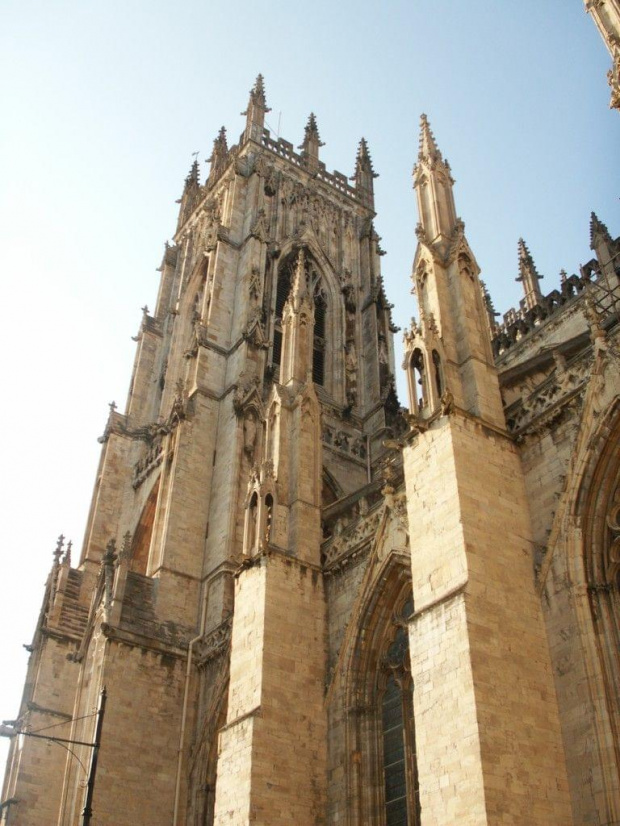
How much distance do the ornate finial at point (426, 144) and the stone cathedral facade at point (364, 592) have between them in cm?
5

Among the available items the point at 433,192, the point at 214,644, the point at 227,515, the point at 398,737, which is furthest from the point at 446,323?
the point at 227,515

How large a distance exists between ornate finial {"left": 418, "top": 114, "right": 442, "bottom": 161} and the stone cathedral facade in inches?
1.9

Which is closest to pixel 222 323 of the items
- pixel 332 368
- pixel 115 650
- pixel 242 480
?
pixel 332 368

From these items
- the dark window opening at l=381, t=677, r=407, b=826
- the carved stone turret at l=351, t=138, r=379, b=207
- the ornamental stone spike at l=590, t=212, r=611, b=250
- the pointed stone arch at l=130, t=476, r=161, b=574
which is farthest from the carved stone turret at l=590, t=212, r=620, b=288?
the carved stone turret at l=351, t=138, r=379, b=207

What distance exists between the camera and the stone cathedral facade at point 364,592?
10.5 m

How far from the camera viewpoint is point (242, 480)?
24.0 meters

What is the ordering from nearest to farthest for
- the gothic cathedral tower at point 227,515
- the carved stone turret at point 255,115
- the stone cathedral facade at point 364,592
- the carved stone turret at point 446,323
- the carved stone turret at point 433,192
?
the stone cathedral facade at point 364,592 → the carved stone turret at point 446,323 → the gothic cathedral tower at point 227,515 → the carved stone turret at point 433,192 → the carved stone turret at point 255,115

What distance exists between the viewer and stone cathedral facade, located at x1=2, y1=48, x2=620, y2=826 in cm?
1046

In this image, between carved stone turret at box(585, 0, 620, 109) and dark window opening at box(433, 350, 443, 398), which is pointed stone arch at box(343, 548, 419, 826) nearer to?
dark window opening at box(433, 350, 443, 398)

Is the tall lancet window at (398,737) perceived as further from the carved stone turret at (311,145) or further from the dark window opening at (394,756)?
the carved stone turret at (311,145)

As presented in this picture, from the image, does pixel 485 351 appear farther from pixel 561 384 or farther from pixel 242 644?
pixel 242 644

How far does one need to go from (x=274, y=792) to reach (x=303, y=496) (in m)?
5.63

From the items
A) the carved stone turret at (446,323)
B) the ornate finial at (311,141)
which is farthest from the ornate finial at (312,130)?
A: the carved stone turret at (446,323)

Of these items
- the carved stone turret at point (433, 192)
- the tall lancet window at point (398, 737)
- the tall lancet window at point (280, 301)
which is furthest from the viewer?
the tall lancet window at point (280, 301)
